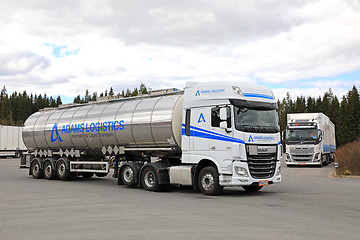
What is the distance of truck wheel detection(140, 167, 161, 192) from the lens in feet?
47.2

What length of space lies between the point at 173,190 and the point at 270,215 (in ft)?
20.5

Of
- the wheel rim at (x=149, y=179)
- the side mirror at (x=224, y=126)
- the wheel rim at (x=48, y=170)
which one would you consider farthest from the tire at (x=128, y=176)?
the wheel rim at (x=48, y=170)

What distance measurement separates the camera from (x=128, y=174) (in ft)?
51.6

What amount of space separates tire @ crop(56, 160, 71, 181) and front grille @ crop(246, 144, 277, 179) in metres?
9.83

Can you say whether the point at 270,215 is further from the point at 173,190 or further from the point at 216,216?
the point at 173,190

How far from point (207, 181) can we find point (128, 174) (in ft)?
12.4

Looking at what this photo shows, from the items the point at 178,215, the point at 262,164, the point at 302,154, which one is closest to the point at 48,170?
the point at 262,164

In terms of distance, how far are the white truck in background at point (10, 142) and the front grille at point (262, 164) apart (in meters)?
40.1

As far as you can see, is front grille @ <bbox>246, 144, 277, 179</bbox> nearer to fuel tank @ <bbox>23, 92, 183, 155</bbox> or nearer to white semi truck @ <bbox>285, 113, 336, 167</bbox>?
fuel tank @ <bbox>23, 92, 183, 155</bbox>

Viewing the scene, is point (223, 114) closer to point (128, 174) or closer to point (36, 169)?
point (128, 174)

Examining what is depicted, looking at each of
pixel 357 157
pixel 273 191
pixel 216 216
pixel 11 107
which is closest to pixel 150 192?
pixel 273 191

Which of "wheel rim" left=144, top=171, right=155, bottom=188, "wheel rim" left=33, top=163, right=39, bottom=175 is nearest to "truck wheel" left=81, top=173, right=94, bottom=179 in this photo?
"wheel rim" left=33, top=163, right=39, bottom=175

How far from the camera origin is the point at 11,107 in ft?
452

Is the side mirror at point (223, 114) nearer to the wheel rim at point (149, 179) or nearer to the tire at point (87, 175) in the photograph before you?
the wheel rim at point (149, 179)
